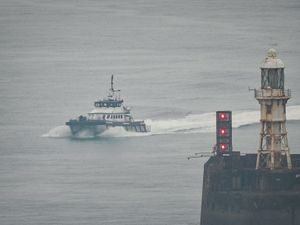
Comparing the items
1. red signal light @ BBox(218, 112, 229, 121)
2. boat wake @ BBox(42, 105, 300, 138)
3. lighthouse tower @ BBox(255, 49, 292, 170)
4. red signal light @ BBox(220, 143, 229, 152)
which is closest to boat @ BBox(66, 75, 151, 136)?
boat wake @ BBox(42, 105, 300, 138)

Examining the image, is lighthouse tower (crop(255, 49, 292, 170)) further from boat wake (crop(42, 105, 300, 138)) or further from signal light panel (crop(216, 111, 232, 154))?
boat wake (crop(42, 105, 300, 138))

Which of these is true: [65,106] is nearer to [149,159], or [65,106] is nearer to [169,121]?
[169,121]

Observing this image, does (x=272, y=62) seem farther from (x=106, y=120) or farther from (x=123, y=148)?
(x=106, y=120)

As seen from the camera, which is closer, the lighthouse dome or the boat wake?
the lighthouse dome

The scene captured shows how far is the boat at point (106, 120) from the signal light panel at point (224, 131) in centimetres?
6124

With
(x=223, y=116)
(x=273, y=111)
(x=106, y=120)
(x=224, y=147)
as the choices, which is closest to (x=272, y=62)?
(x=273, y=111)

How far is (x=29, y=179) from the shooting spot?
398ft

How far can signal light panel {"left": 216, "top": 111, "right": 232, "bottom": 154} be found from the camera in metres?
95.3

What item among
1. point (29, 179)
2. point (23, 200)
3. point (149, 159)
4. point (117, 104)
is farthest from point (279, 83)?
point (117, 104)

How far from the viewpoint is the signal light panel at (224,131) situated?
313ft

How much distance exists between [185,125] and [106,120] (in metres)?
7.71

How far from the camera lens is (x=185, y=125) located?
15712 cm

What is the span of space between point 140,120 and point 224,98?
440 inches

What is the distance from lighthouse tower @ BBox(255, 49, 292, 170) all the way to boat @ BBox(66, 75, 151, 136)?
65.2m
